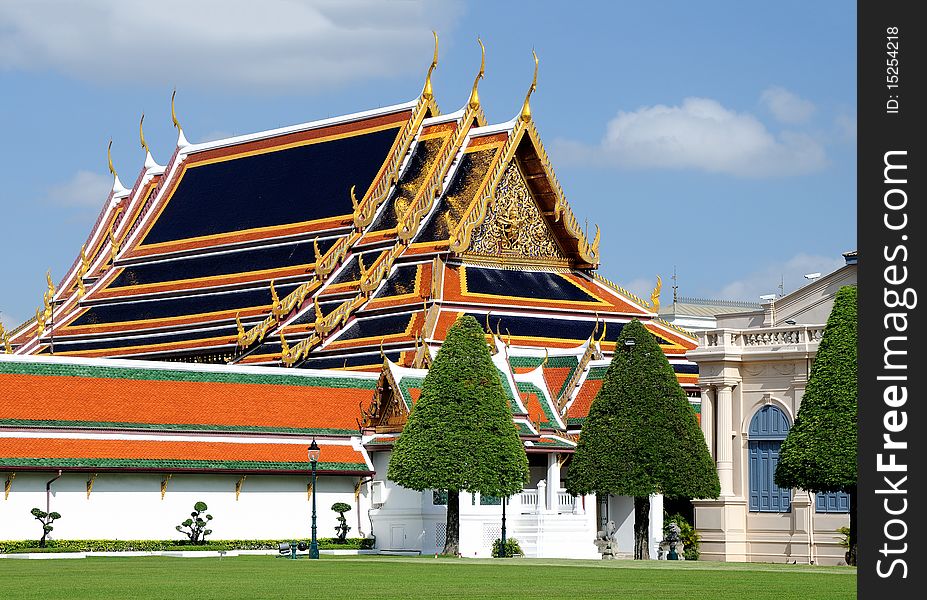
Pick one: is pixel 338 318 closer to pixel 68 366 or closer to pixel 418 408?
pixel 68 366

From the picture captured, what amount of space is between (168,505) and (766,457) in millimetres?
12952

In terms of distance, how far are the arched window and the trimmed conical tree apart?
16.9 ft

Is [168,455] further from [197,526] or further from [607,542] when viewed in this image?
[607,542]

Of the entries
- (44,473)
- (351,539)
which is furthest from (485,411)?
(44,473)

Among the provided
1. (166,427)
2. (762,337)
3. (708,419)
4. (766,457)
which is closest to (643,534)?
(766,457)

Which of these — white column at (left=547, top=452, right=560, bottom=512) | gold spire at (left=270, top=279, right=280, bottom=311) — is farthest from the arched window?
gold spire at (left=270, top=279, right=280, bottom=311)

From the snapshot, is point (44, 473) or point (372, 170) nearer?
point (44, 473)

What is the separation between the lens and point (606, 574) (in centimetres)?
3209

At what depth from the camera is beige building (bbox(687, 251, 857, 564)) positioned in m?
43.3

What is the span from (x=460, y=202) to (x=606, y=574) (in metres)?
36.2

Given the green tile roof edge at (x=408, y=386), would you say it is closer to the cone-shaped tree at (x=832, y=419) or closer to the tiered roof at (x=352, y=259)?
the tiered roof at (x=352, y=259)

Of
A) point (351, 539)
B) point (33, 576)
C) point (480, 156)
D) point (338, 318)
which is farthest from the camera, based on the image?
point (480, 156)

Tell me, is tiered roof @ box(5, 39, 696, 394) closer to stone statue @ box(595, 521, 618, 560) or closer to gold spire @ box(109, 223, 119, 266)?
gold spire @ box(109, 223, 119, 266)

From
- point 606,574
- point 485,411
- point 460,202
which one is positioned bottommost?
point 606,574
